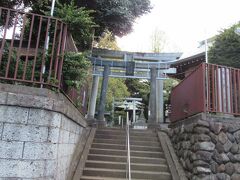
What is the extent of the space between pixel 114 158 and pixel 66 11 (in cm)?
397

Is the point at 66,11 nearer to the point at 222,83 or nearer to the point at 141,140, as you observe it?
the point at 222,83

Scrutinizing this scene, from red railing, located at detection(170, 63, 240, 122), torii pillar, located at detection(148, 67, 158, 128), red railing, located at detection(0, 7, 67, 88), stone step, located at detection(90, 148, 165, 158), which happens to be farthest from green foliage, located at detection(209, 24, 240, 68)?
red railing, located at detection(0, 7, 67, 88)

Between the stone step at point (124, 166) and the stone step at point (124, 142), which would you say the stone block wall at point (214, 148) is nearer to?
the stone step at point (124, 166)

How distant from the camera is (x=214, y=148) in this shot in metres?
5.86

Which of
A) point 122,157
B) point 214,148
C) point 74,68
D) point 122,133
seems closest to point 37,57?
point 74,68

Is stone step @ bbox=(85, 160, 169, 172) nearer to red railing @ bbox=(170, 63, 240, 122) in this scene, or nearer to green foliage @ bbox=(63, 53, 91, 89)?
red railing @ bbox=(170, 63, 240, 122)

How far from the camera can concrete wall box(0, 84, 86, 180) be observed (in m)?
3.99

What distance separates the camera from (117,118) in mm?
21031

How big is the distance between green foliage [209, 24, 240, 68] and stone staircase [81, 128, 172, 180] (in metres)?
3.22

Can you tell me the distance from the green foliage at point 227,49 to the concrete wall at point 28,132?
20.6 ft

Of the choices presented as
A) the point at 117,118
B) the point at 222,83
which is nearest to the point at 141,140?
the point at 222,83

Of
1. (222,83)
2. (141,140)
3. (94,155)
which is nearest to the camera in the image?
(222,83)

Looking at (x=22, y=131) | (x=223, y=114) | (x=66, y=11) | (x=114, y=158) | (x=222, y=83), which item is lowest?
(x=114, y=158)

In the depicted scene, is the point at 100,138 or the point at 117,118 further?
the point at 117,118
